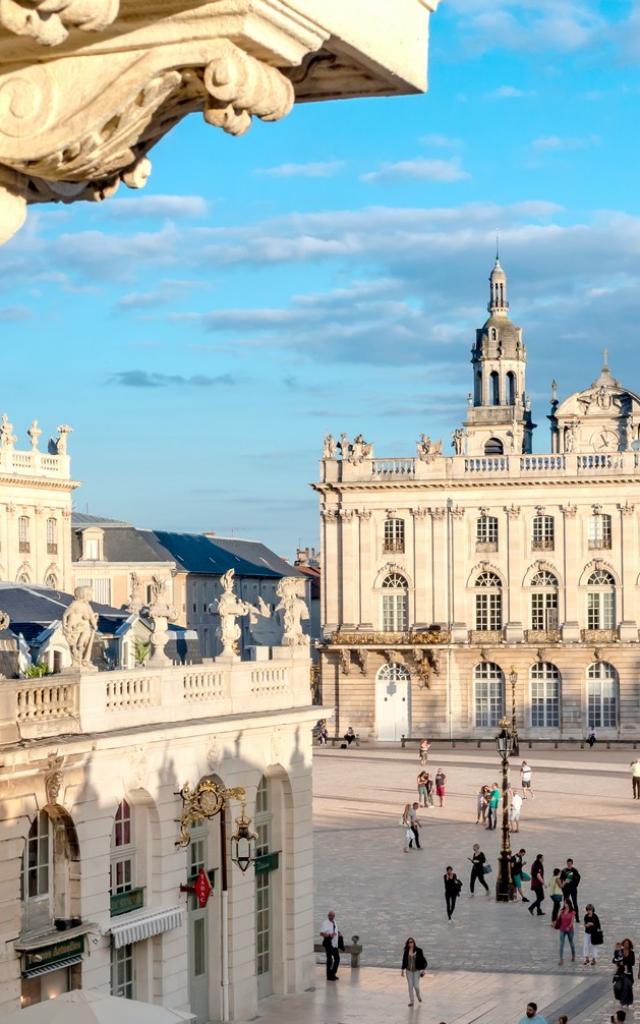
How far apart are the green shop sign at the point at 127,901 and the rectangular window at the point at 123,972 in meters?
0.51

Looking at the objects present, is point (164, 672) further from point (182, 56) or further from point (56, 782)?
point (182, 56)

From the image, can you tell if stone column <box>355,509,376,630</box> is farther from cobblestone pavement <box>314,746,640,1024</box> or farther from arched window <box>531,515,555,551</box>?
cobblestone pavement <box>314,746,640,1024</box>

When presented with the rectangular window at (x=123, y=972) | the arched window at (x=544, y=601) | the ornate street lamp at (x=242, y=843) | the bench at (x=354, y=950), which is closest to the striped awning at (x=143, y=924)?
the rectangular window at (x=123, y=972)

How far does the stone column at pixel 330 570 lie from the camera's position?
88.9 meters

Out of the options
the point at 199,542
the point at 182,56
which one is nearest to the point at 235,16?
the point at 182,56

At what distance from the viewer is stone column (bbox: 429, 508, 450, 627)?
87.1 meters

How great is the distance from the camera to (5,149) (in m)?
4.89

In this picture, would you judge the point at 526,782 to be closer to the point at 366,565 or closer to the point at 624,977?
the point at 366,565

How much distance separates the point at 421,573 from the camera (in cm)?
8769

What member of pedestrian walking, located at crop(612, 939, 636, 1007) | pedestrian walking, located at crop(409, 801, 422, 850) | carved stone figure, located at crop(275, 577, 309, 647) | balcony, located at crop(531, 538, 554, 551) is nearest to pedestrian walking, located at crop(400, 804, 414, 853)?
pedestrian walking, located at crop(409, 801, 422, 850)

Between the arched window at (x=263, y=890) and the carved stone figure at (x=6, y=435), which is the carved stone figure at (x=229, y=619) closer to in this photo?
the arched window at (x=263, y=890)

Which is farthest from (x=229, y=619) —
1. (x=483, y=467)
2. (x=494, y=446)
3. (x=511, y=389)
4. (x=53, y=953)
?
(x=511, y=389)

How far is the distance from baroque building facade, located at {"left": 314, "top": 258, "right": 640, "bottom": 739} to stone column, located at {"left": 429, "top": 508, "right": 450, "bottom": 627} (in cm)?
7

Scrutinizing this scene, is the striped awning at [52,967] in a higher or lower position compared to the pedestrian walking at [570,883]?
higher
